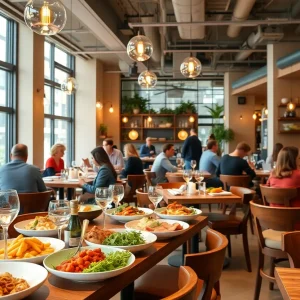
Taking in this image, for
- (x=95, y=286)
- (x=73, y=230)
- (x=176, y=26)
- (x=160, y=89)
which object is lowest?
(x=95, y=286)

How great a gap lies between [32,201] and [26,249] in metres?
2.22

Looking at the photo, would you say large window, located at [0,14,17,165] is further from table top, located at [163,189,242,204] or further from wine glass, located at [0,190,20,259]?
wine glass, located at [0,190,20,259]

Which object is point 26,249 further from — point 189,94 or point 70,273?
point 189,94

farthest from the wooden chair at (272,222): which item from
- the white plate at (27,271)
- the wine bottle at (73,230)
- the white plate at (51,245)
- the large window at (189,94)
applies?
the large window at (189,94)

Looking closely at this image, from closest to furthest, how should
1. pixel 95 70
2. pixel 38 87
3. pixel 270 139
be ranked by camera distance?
1. pixel 38 87
2. pixel 270 139
3. pixel 95 70

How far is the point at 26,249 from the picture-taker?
1.71 metres

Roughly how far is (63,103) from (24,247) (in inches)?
435

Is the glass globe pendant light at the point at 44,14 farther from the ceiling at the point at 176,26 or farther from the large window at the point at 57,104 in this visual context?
the large window at the point at 57,104

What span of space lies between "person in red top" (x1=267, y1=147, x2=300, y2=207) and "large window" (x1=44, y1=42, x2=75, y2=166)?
6.93m

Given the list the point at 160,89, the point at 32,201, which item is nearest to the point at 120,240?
the point at 32,201

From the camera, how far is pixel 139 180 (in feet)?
20.5

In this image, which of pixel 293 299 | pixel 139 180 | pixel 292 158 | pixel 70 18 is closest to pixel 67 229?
pixel 293 299

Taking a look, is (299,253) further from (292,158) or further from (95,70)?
(95,70)

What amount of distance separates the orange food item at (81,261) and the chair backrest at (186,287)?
33 cm
